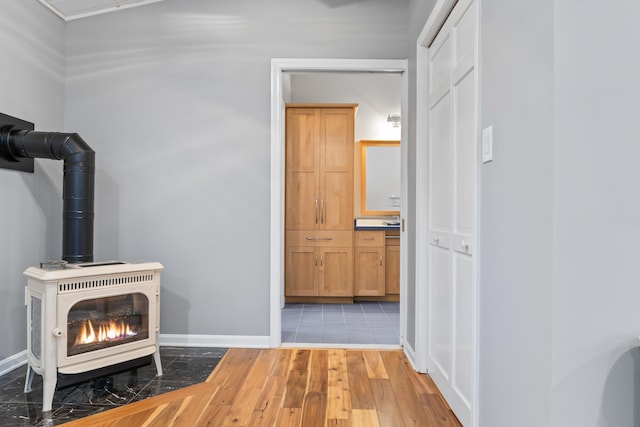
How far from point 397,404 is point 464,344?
0.57m

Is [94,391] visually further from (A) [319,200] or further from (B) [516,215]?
(A) [319,200]

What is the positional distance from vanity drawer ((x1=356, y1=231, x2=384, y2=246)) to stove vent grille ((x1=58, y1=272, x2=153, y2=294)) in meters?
2.74

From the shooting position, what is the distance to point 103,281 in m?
2.25

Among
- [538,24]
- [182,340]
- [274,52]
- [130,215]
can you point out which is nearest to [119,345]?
[182,340]

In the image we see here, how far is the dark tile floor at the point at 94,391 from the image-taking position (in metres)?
2.01

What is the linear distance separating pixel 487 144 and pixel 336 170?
Result: 10.3ft

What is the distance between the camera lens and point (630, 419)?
3.59 feet

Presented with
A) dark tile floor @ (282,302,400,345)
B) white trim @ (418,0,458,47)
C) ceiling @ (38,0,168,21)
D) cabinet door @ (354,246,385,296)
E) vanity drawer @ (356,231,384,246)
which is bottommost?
dark tile floor @ (282,302,400,345)

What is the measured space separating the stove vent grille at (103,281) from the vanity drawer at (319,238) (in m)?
2.29

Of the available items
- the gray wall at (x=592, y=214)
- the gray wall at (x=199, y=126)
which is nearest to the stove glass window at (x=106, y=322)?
the gray wall at (x=199, y=126)

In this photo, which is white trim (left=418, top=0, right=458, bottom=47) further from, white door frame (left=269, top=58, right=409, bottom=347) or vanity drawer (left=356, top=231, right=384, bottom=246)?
vanity drawer (left=356, top=231, right=384, bottom=246)

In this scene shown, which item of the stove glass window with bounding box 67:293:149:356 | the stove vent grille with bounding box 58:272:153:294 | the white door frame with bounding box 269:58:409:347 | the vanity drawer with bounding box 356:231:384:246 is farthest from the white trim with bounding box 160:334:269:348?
the vanity drawer with bounding box 356:231:384:246

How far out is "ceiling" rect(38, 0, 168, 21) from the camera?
2945 mm

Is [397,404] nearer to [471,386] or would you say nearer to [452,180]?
[471,386]
